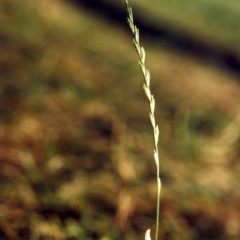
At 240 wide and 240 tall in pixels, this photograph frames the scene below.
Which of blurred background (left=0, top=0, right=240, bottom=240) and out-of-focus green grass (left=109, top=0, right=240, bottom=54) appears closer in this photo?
blurred background (left=0, top=0, right=240, bottom=240)

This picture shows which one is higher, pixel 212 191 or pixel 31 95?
pixel 212 191

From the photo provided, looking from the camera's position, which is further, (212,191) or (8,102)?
(8,102)

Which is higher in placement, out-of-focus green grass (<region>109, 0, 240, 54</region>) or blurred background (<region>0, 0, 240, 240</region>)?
out-of-focus green grass (<region>109, 0, 240, 54</region>)

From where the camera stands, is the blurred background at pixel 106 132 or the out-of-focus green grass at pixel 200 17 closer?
the blurred background at pixel 106 132

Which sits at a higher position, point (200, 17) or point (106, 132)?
point (200, 17)

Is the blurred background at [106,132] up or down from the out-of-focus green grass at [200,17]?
down

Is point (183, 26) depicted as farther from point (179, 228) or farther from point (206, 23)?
point (179, 228)

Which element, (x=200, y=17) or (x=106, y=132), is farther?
(x=200, y=17)

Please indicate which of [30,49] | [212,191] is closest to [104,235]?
[212,191]
